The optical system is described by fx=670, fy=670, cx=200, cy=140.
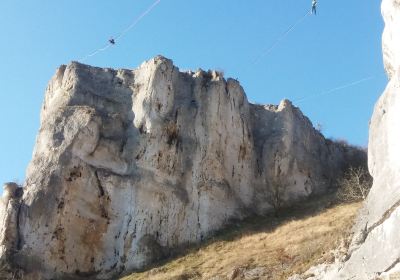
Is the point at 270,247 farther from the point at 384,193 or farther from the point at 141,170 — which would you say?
the point at 384,193

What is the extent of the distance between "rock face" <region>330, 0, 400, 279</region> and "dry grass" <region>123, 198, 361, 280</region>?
2.37 m

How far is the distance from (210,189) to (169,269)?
7.03 metres

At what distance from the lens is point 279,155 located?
39.1m

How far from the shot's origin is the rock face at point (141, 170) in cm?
3084

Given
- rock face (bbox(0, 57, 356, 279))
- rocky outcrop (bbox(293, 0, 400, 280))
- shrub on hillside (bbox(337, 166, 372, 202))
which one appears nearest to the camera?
rocky outcrop (bbox(293, 0, 400, 280))

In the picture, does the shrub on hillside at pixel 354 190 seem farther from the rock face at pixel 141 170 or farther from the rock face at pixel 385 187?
the rock face at pixel 385 187

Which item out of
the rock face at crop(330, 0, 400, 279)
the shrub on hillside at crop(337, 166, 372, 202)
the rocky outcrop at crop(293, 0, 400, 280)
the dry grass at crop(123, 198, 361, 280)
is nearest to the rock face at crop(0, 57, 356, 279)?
the dry grass at crop(123, 198, 361, 280)

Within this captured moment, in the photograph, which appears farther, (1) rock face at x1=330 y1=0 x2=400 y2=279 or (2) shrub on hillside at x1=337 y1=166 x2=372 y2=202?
(2) shrub on hillside at x1=337 y1=166 x2=372 y2=202

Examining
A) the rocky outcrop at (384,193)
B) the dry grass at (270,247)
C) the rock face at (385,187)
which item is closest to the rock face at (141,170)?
the dry grass at (270,247)

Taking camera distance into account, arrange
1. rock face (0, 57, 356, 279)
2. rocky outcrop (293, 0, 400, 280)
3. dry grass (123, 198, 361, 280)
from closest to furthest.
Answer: rocky outcrop (293, 0, 400, 280), dry grass (123, 198, 361, 280), rock face (0, 57, 356, 279)

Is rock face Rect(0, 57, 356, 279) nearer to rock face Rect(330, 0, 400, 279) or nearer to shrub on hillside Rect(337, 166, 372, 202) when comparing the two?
shrub on hillside Rect(337, 166, 372, 202)

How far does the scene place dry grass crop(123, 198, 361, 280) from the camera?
77.7ft

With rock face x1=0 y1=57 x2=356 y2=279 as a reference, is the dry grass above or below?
below

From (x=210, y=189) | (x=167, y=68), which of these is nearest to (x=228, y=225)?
(x=210, y=189)
